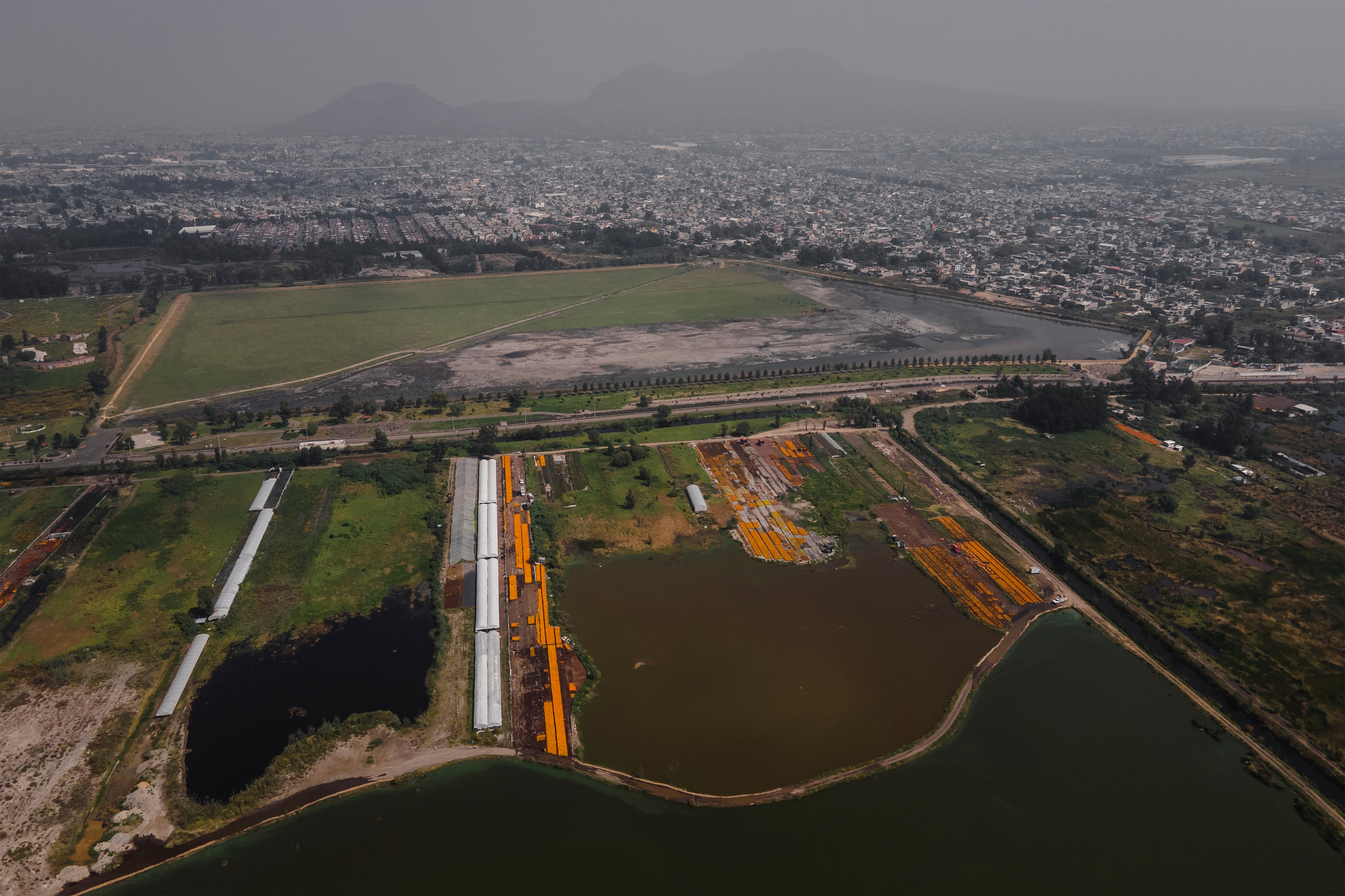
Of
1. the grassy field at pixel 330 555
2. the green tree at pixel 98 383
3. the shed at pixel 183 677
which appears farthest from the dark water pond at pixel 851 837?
the green tree at pixel 98 383

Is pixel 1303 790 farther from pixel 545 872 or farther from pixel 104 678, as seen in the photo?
pixel 104 678

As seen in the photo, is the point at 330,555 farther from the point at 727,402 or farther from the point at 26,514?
the point at 727,402

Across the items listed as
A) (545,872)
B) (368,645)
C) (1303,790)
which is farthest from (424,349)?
(1303,790)

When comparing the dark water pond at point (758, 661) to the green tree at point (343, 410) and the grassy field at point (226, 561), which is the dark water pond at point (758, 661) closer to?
the grassy field at point (226, 561)

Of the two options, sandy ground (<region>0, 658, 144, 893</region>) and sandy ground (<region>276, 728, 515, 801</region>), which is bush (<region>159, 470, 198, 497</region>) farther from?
sandy ground (<region>276, 728, 515, 801</region>)

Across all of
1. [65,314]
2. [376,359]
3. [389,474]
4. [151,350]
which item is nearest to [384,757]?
[389,474]

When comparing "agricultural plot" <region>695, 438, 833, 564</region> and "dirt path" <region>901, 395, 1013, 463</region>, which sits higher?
"dirt path" <region>901, 395, 1013, 463</region>

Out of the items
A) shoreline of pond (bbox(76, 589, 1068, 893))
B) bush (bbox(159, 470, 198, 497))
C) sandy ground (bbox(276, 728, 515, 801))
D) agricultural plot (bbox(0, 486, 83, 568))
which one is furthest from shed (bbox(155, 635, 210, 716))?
bush (bbox(159, 470, 198, 497))
